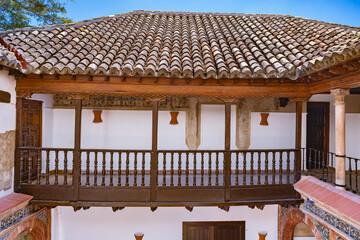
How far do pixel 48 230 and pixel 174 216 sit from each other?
301cm

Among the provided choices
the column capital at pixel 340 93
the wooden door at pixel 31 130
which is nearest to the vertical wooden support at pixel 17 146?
the wooden door at pixel 31 130

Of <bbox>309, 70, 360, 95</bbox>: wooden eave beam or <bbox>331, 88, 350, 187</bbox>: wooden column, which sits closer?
<bbox>309, 70, 360, 95</bbox>: wooden eave beam

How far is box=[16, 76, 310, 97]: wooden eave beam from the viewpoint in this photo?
4.95 meters

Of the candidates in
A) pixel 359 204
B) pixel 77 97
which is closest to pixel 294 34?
pixel 359 204

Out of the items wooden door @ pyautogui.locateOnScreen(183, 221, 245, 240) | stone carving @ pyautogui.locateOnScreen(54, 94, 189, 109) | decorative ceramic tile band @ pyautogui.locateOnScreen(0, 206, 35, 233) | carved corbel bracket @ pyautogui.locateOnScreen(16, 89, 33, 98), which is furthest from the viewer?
stone carving @ pyautogui.locateOnScreen(54, 94, 189, 109)

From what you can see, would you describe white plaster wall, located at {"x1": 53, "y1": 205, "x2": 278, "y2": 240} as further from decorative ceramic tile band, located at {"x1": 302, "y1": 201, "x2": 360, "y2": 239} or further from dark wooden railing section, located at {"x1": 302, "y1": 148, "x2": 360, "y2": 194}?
dark wooden railing section, located at {"x1": 302, "y1": 148, "x2": 360, "y2": 194}

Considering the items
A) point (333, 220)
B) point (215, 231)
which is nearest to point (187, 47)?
point (333, 220)

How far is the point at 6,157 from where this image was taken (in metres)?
4.74

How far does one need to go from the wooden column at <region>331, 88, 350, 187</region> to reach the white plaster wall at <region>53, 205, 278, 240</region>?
2.86m

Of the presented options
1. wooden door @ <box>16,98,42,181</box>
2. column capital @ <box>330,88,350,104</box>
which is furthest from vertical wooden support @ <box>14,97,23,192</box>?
column capital @ <box>330,88,350,104</box>

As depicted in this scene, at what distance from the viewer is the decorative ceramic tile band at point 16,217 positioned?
14.3 ft

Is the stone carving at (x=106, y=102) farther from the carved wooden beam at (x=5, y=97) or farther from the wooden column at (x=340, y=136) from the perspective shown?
the wooden column at (x=340, y=136)

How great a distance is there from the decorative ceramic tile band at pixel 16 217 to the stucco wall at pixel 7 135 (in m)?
0.43

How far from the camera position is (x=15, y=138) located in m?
4.99
